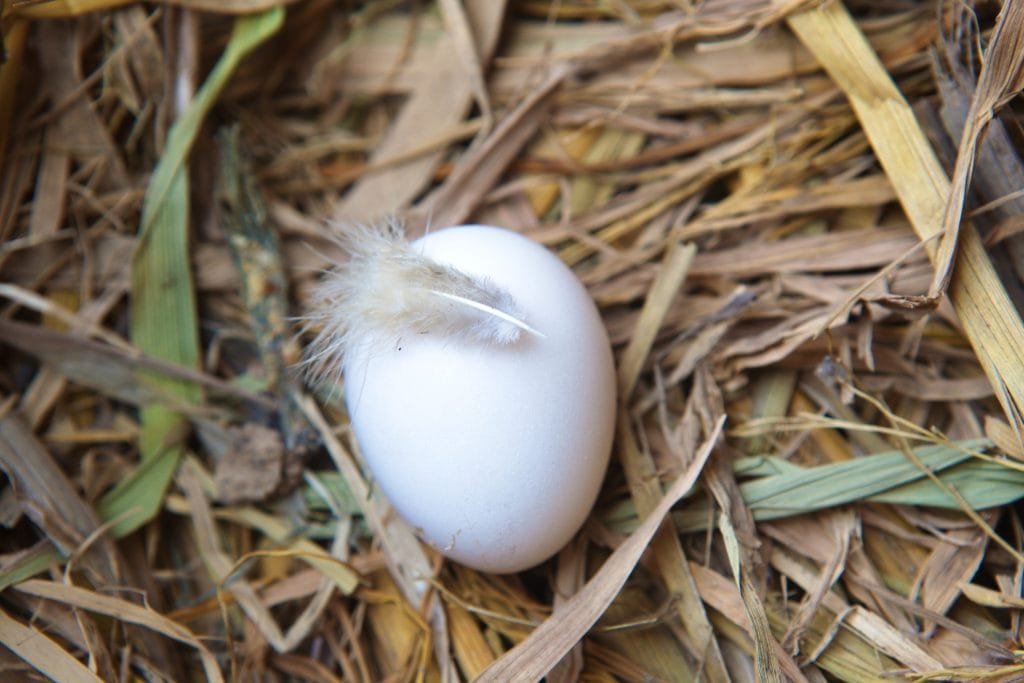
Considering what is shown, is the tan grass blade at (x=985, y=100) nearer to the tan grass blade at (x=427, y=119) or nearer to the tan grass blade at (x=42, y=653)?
the tan grass blade at (x=427, y=119)

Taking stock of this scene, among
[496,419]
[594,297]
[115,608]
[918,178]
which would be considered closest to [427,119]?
[594,297]

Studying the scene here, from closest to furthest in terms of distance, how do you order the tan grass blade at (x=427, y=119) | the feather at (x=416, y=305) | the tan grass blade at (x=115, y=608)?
the feather at (x=416, y=305) < the tan grass blade at (x=115, y=608) < the tan grass blade at (x=427, y=119)

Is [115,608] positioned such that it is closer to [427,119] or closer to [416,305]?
[416,305]

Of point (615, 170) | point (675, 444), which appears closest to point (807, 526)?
point (675, 444)

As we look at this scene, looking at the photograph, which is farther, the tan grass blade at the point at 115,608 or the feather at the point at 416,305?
the tan grass blade at the point at 115,608

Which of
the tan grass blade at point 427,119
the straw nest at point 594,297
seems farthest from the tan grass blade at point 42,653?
the tan grass blade at point 427,119

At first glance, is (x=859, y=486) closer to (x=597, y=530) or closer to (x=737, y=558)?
(x=737, y=558)

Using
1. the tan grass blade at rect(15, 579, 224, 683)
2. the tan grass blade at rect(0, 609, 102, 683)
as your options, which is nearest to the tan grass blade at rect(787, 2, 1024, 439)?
the tan grass blade at rect(15, 579, 224, 683)
